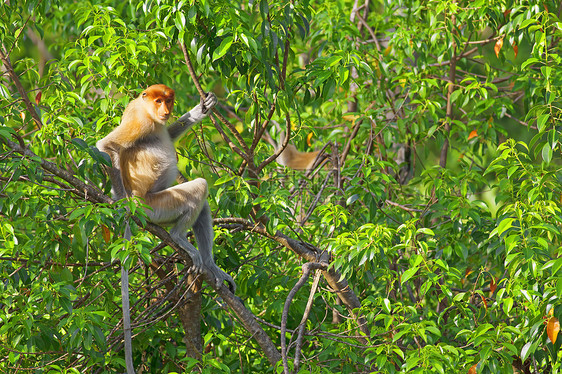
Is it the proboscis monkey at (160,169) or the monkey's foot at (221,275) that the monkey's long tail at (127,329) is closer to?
the proboscis monkey at (160,169)

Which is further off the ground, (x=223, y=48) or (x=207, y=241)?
(x=223, y=48)

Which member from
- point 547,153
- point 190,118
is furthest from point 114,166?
point 547,153

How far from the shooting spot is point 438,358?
2617mm

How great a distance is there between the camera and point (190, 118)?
11.9 ft

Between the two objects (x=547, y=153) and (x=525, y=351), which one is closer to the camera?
(x=525, y=351)

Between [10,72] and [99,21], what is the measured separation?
1.78 feet

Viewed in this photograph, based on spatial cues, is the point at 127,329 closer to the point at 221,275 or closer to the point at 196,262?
the point at 196,262

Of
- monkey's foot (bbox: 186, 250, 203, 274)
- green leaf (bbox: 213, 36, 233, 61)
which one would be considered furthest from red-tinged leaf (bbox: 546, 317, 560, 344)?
green leaf (bbox: 213, 36, 233, 61)

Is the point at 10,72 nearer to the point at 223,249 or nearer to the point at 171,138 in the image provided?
the point at 171,138

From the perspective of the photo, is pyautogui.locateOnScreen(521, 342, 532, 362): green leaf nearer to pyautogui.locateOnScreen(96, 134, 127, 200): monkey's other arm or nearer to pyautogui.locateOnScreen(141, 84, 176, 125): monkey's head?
pyautogui.locateOnScreen(96, 134, 127, 200): monkey's other arm

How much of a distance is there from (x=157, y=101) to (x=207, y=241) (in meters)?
0.76

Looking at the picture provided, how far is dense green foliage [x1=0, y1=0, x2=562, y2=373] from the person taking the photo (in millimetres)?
2734

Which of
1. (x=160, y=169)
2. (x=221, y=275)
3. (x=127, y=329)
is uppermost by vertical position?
(x=160, y=169)

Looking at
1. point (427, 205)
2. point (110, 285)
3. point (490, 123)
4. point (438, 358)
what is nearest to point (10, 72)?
point (110, 285)
